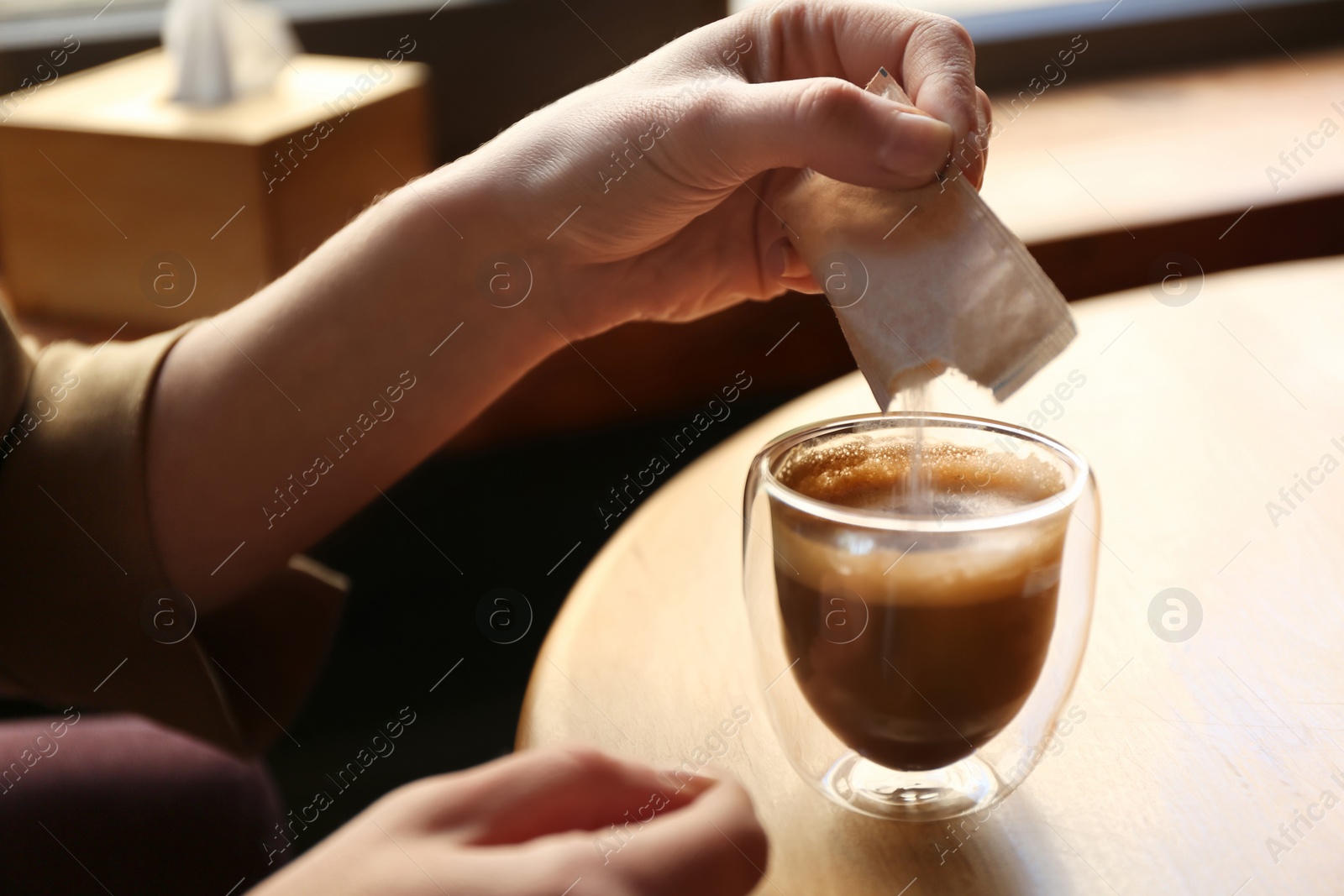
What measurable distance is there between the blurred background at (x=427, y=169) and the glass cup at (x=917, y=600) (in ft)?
3.57

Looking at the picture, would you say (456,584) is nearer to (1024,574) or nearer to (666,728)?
(666,728)

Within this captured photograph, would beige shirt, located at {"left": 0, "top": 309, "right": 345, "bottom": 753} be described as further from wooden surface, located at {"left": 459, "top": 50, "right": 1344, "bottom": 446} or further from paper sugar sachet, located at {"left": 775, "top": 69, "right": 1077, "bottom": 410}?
wooden surface, located at {"left": 459, "top": 50, "right": 1344, "bottom": 446}

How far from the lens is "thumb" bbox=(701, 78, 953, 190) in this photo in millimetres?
559

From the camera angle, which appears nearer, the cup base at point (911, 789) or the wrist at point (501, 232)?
the cup base at point (911, 789)

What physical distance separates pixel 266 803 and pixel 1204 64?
2.28m

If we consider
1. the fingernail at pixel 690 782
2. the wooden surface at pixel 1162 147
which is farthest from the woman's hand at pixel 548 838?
the wooden surface at pixel 1162 147

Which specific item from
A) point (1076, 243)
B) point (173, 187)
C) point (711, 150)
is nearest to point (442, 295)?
point (711, 150)

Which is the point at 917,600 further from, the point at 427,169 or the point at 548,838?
the point at 427,169

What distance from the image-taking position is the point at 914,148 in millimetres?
556

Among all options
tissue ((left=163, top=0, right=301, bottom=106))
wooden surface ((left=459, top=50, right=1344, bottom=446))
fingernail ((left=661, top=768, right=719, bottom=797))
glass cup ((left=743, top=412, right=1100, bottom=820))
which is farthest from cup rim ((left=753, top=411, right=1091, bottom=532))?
tissue ((left=163, top=0, right=301, bottom=106))

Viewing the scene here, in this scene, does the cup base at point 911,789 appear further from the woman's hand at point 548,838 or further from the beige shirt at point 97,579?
the beige shirt at point 97,579

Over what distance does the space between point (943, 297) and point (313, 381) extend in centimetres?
45

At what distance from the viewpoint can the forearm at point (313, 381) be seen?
76 cm

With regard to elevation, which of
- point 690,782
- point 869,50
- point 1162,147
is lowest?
point 1162,147
